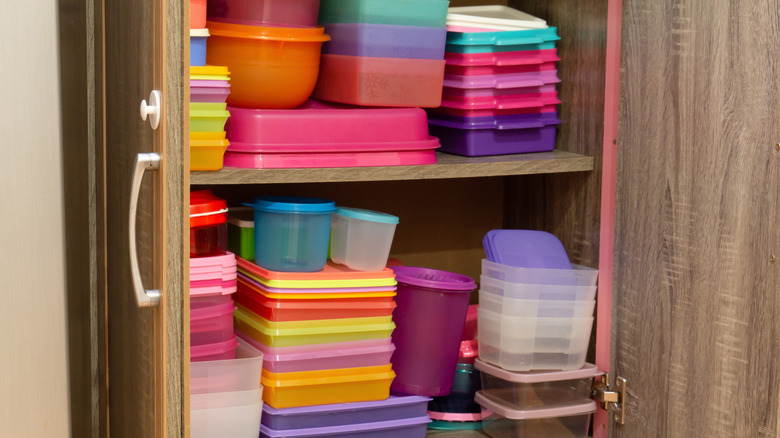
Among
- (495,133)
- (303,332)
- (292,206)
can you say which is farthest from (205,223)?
(495,133)

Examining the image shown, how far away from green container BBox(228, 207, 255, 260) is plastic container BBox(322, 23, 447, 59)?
365 millimetres

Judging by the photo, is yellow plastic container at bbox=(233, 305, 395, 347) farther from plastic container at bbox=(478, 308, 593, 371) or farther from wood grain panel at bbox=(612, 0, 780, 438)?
wood grain panel at bbox=(612, 0, 780, 438)

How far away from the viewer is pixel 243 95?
1.56 metres

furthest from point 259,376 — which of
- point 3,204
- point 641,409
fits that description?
point 641,409

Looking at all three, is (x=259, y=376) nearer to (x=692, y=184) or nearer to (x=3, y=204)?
(x=3, y=204)

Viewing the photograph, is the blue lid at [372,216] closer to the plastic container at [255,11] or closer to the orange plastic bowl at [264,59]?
the orange plastic bowl at [264,59]

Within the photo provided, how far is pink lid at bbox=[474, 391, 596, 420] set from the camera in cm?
167

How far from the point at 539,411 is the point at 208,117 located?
2.69 ft

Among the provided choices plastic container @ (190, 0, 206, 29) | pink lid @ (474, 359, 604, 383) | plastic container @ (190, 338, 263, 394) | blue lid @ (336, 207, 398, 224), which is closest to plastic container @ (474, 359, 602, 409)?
pink lid @ (474, 359, 604, 383)

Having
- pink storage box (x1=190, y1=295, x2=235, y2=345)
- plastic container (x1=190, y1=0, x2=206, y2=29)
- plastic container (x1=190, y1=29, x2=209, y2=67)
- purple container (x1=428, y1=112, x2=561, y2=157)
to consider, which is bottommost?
pink storage box (x1=190, y1=295, x2=235, y2=345)

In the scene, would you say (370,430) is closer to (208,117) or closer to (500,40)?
(208,117)

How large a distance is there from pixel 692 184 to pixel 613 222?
0.77 ft

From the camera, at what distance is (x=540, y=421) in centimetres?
175

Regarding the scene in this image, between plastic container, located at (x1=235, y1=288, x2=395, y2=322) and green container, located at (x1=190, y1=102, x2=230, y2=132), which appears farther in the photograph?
plastic container, located at (x1=235, y1=288, x2=395, y2=322)
